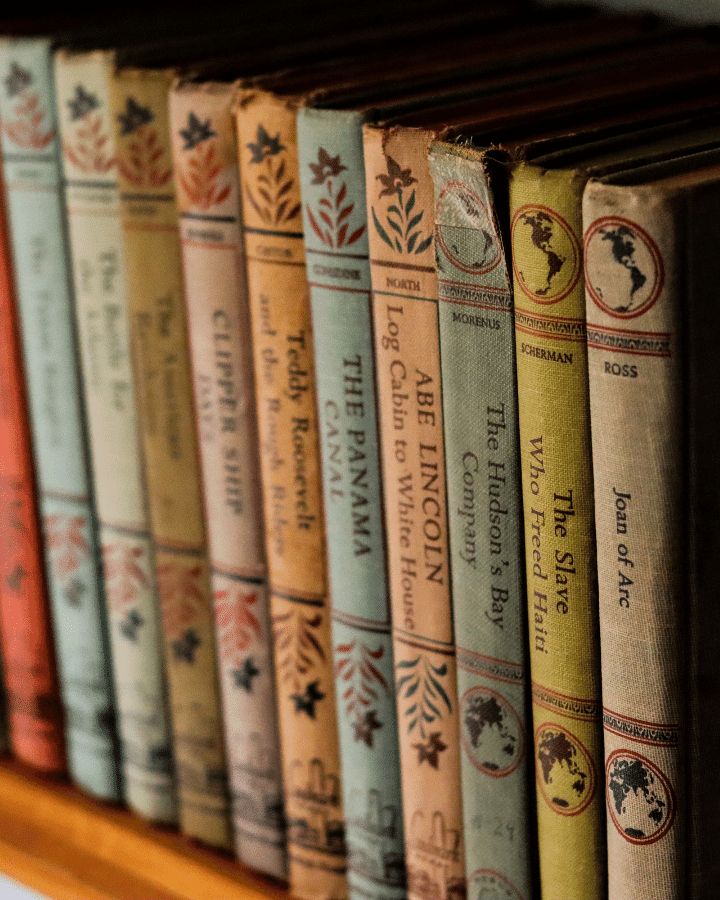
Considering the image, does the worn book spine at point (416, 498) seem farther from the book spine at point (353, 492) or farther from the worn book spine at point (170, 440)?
the worn book spine at point (170, 440)

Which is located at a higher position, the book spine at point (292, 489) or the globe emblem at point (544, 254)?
the globe emblem at point (544, 254)

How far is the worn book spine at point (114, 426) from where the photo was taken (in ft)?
1.96

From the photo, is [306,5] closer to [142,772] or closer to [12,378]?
[12,378]

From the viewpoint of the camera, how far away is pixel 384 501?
1.77ft

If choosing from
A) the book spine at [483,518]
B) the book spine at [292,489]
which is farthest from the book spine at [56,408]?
the book spine at [483,518]

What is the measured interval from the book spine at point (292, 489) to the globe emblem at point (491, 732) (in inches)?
3.3

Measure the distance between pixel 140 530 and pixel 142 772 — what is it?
13cm

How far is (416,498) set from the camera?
52cm

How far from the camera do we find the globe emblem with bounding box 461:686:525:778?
1.69 feet

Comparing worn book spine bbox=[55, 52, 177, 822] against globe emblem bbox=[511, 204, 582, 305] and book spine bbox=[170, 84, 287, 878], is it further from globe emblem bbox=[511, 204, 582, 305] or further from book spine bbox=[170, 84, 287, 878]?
globe emblem bbox=[511, 204, 582, 305]

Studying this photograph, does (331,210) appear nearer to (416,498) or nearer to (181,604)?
(416,498)

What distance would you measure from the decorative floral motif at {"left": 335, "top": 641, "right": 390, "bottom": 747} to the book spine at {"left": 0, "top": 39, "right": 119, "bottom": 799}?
17cm

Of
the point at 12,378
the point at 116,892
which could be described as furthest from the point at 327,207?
the point at 116,892

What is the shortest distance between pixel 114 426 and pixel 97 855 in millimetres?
226
